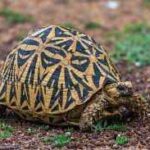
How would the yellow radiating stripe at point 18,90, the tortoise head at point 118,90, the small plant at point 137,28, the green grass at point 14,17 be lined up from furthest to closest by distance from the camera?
the green grass at point 14,17, the small plant at point 137,28, the yellow radiating stripe at point 18,90, the tortoise head at point 118,90

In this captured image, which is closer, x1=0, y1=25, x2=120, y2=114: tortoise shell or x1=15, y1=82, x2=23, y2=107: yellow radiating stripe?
x1=0, y1=25, x2=120, y2=114: tortoise shell

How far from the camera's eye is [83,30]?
1102cm

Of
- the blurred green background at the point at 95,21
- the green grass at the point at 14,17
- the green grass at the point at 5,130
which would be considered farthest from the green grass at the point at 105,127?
the green grass at the point at 14,17

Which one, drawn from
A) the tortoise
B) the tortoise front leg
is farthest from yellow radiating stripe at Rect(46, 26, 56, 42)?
the tortoise front leg

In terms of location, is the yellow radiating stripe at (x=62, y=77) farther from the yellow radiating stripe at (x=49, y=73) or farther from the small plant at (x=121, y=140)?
the small plant at (x=121, y=140)

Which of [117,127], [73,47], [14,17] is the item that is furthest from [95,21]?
[117,127]

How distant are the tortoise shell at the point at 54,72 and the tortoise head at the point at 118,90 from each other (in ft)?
0.18

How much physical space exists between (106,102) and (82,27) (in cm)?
524

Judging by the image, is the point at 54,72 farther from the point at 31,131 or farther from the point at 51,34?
the point at 31,131

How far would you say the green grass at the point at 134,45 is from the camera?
30.4 ft

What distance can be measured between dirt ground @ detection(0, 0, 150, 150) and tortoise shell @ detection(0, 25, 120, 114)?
0.24 metres

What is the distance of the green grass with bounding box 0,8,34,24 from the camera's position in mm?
11367

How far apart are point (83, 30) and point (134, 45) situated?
4.42 feet

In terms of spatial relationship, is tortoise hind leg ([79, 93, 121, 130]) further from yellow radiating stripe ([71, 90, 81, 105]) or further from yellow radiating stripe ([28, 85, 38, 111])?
yellow radiating stripe ([28, 85, 38, 111])
